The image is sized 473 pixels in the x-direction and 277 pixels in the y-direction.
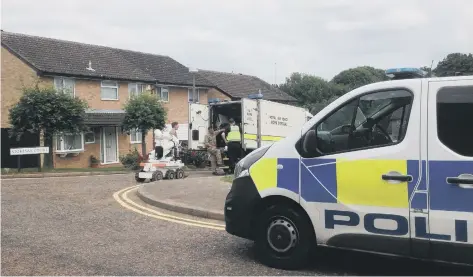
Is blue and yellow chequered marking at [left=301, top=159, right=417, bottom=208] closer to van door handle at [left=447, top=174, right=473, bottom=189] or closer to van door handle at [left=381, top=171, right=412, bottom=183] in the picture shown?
van door handle at [left=381, top=171, right=412, bottom=183]

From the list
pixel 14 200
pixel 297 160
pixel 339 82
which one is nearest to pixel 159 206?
pixel 14 200

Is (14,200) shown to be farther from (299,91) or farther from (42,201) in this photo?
(299,91)

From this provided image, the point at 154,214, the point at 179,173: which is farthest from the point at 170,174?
the point at 154,214

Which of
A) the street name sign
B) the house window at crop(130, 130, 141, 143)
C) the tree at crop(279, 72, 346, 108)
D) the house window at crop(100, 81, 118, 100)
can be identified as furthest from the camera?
the tree at crop(279, 72, 346, 108)

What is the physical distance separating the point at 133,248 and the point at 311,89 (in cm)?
6313

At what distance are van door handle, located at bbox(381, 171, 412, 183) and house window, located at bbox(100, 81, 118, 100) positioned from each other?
90.0 feet

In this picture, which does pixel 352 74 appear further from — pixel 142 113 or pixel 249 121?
pixel 249 121

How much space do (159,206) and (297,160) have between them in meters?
5.03

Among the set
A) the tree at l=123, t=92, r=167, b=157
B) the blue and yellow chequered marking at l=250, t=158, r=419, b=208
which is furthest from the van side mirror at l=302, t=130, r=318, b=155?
the tree at l=123, t=92, r=167, b=157

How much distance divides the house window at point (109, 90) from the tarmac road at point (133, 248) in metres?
21.1

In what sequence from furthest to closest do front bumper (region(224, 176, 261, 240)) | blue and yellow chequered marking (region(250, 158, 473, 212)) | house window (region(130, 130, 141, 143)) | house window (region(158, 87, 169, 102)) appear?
house window (region(158, 87, 169, 102))
house window (region(130, 130, 141, 143))
front bumper (region(224, 176, 261, 240))
blue and yellow chequered marking (region(250, 158, 473, 212))

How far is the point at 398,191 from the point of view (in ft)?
15.6

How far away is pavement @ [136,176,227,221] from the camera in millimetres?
8676

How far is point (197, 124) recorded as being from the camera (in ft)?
64.0
